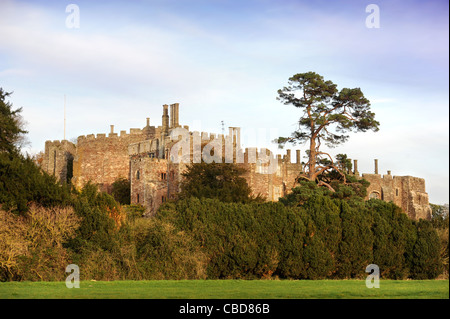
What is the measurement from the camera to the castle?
50406 mm

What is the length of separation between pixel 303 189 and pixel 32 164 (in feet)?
62.1

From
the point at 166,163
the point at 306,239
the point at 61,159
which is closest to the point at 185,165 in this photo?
the point at 166,163

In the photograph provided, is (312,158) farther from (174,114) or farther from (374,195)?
(374,195)

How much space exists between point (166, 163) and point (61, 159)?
15.1 meters

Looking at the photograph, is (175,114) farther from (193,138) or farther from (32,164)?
(32,164)

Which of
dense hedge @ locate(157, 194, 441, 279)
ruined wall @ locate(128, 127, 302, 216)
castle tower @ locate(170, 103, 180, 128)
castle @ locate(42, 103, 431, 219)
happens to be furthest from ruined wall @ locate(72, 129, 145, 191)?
dense hedge @ locate(157, 194, 441, 279)

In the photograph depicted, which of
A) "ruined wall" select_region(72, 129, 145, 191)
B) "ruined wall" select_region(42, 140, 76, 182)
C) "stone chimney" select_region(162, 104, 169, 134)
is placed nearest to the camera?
"stone chimney" select_region(162, 104, 169, 134)

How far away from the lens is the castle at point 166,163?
165 ft

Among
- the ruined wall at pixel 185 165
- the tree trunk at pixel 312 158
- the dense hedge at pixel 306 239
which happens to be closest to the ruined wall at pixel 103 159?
the ruined wall at pixel 185 165

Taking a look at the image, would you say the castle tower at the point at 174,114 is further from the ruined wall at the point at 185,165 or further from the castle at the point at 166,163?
the ruined wall at the point at 185,165

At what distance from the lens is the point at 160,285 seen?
72.9ft

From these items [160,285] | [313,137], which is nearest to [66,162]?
[313,137]

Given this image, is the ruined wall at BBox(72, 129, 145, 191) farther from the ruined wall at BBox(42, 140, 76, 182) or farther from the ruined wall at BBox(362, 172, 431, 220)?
the ruined wall at BBox(362, 172, 431, 220)
